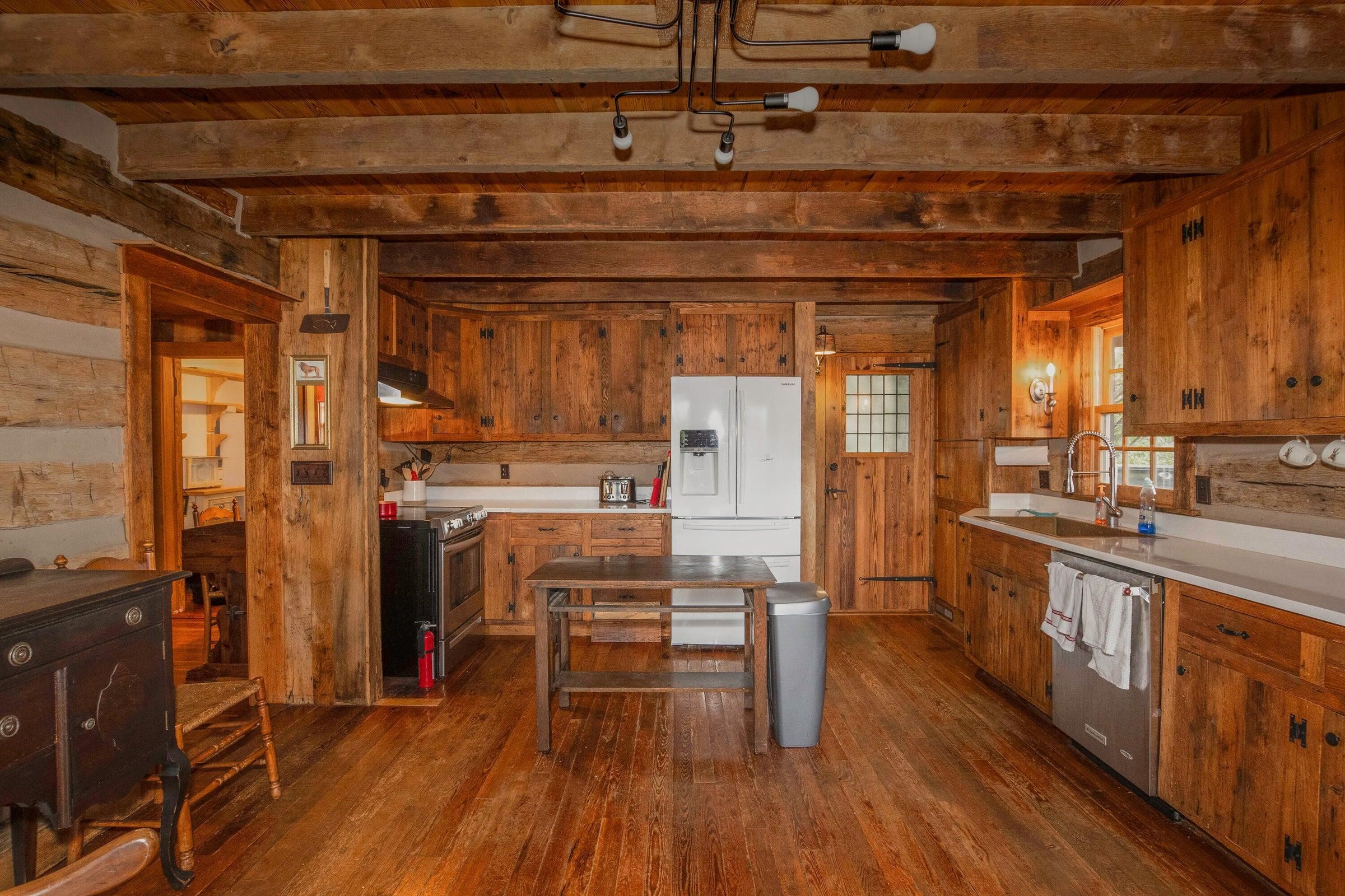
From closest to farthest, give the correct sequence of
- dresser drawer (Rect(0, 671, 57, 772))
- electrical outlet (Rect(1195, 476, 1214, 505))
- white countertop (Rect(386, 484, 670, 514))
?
dresser drawer (Rect(0, 671, 57, 772))
electrical outlet (Rect(1195, 476, 1214, 505))
white countertop (Rect(386, 484, 670, 514))

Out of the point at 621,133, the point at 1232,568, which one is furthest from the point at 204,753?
the point at 1232,568

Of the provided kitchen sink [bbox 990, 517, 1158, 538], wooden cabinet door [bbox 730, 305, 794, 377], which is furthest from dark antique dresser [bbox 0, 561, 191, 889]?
kitchen sink [bbox 990, 517, 1158, 538]

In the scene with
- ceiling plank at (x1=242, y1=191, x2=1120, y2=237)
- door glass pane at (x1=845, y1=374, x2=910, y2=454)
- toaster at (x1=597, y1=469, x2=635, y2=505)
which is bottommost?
toaster at (x1=597, y1=469, x2=635, y2=505)

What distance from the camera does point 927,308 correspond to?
4.86 m

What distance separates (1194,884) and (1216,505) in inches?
64.3

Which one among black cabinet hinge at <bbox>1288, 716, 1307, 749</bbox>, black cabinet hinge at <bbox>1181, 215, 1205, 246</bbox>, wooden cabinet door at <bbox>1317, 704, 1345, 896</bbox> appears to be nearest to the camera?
wooden cabinet door at <bbox>1317, 704, 1345, 896</bbox>

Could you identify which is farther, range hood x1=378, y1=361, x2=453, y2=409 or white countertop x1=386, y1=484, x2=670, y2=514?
white countertop x1=386, y1=484, x2=670, y2=514

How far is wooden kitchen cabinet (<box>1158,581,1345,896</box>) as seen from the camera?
1733 millimetres

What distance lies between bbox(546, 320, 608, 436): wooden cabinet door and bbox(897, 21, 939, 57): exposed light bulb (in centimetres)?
346

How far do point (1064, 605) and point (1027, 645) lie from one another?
0.58 m

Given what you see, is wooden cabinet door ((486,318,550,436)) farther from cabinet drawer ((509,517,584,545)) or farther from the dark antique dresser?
the dark antique dresser

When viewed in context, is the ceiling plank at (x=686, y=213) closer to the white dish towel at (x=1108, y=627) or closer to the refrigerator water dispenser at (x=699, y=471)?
the refrigerator water dispenser at (x=699, y=471)

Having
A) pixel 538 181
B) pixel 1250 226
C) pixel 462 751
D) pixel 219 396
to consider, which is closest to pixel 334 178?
pixel 538 181

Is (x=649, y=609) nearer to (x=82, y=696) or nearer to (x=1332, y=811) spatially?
(x=82, y=696)
